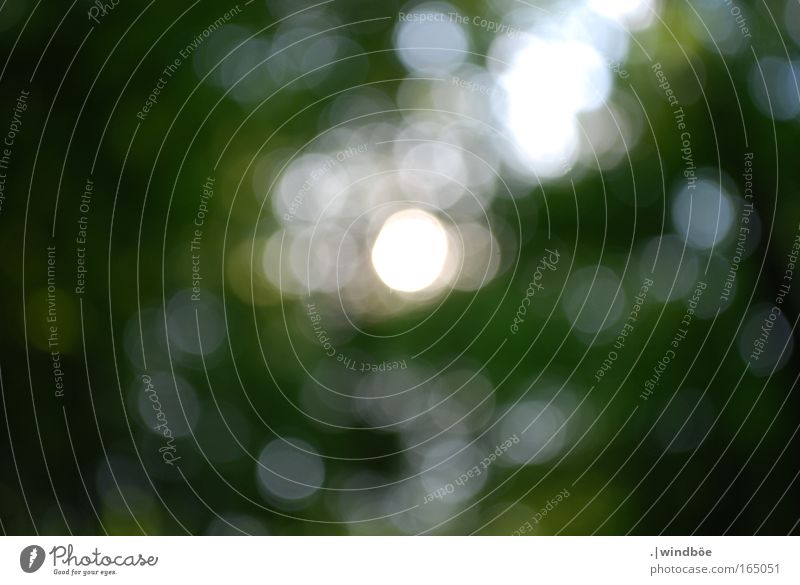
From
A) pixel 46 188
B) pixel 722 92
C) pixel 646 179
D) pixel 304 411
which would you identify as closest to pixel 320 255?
pixel 304 411

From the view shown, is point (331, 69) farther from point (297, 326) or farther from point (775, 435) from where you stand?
point (775, 435)
